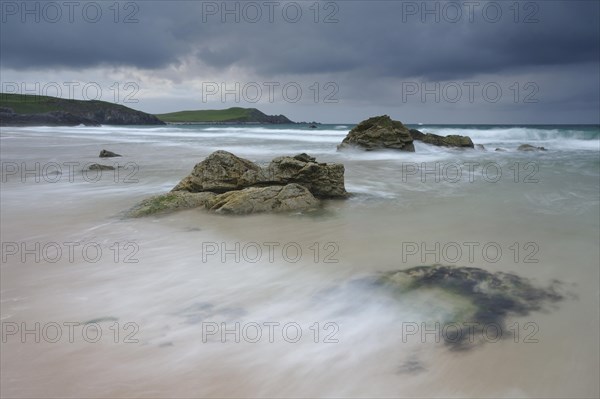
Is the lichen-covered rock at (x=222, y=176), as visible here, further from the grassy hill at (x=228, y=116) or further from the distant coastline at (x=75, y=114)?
the grassy hill at (x=228, y=116)

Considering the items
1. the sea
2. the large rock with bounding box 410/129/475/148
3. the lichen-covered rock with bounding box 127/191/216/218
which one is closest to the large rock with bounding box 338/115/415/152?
the large rock with bounding box 410/129/475/148

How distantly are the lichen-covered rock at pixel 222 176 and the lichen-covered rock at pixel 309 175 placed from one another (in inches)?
12.8

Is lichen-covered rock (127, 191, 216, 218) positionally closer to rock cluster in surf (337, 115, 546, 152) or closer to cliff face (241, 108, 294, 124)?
rock cluster in surf (337, 115, 546, 152)

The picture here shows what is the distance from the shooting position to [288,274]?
4.66 metres

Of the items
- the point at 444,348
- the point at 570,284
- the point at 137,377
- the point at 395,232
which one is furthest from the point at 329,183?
the point at 137,377

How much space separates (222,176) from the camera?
28.0ft

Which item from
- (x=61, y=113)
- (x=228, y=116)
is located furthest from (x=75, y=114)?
(x=228, y=116)

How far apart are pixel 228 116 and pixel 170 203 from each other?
6581 inches

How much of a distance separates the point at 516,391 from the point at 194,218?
5576mm

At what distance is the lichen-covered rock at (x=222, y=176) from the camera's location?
27.8 ft

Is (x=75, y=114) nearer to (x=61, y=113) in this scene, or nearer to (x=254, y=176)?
(x=61, y=113)

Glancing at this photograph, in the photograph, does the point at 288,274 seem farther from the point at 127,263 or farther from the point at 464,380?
the point at 464,380

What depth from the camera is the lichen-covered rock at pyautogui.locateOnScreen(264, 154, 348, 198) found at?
851 centimetres

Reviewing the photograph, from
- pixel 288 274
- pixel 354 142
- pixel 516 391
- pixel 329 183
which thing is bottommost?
pixel 516 391
